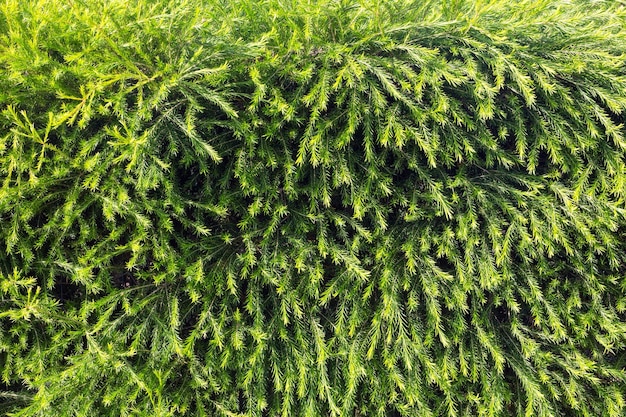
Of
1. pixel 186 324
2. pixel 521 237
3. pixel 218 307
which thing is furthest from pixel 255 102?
pixel 521 237

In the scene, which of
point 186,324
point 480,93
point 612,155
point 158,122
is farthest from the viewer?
point 186,324

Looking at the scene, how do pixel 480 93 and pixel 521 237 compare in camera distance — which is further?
pixel 521 237

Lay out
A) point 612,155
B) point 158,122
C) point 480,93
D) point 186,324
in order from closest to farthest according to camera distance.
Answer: point 158,122, point 480,93, point 612,155, point 186,324

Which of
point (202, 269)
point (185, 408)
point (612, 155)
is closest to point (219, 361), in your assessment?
point (185, 408)

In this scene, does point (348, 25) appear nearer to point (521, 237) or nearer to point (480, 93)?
point (480, 93)

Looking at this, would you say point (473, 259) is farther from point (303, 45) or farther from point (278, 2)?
point (278, 2)

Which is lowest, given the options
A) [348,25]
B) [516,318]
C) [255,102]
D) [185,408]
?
[185,408]

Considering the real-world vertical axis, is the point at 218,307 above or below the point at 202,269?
below
